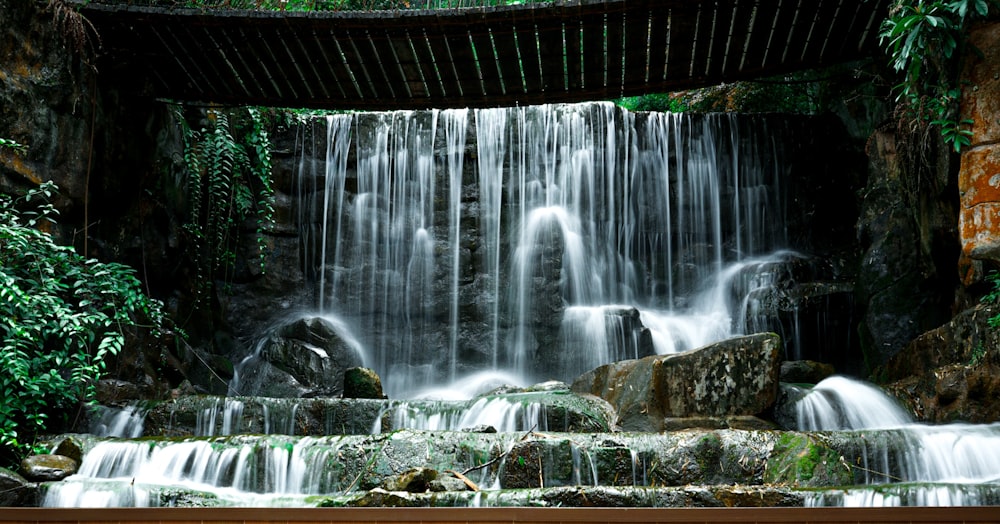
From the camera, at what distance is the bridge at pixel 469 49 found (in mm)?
8141

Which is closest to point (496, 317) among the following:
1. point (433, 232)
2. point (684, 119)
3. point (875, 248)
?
point (433, 232)

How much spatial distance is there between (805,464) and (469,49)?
5.53 meters

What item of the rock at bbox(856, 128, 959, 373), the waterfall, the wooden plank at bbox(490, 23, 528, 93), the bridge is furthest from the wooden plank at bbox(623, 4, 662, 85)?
the waterfall

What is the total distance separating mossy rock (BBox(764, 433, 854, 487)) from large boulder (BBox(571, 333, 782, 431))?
1292mm

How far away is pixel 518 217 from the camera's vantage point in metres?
12.6

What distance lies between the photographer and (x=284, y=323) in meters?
11.8

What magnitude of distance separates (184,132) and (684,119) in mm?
7475

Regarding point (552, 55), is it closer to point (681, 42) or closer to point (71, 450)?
point (681, 42)

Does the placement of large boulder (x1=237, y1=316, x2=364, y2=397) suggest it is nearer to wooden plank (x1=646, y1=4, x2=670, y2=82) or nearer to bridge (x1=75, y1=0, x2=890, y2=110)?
bridge (x1=75, y1=0, x2=890, y2=110)

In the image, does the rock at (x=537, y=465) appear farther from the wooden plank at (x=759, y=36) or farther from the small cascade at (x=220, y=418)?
the wooden plank at (x=759, y=36)

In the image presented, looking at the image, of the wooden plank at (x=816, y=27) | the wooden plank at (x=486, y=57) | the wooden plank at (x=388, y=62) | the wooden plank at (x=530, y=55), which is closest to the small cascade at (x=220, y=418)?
the wooden plank at (x=388, y=62)

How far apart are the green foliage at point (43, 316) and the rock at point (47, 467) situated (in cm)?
48

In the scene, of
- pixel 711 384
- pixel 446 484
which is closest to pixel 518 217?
pixel 711 384

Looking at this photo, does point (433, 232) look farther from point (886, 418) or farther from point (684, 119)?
point (886, 418)
